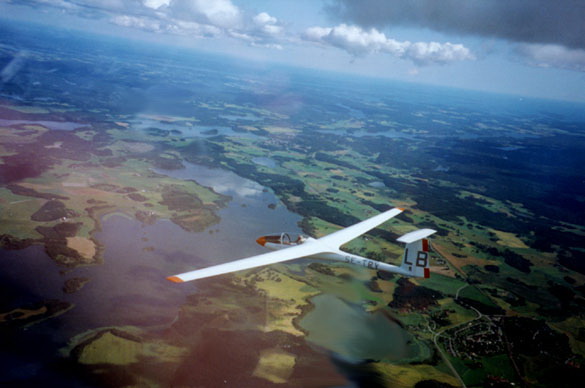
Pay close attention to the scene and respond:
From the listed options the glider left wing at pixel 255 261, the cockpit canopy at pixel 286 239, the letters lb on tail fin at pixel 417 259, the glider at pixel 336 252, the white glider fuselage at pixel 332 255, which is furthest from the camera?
the cockpit canopy at pixel 286 239

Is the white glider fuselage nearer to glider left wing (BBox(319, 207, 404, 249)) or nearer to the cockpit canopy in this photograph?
the cockpit canopy

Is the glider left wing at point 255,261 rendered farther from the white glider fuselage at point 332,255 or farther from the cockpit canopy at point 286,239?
the cockpit canopy at point 286,239

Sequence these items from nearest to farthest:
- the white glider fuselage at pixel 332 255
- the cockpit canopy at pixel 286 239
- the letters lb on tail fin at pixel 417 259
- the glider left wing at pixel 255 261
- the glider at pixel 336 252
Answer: the glider left wing at pixel 255 261 → the glider at pixel 336 252 → the letters lb on tail fin at pixel 417 259 → the white glider fuselage at pixel 332 255 → the cockpit canopy at pixel 286 239

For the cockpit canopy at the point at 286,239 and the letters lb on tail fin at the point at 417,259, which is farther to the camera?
the cockpit canopy at the point at 286,239

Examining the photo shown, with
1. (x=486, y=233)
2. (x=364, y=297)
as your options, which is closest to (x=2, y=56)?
(x=364, y=297)

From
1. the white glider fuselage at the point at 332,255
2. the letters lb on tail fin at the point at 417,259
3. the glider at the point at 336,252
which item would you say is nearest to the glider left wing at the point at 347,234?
the glider at the point at 336,252

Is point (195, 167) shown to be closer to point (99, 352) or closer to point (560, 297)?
point (99, 352)

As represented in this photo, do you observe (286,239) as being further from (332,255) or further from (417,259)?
(417,259)

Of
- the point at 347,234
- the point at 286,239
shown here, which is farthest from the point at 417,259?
the point at 286,239
